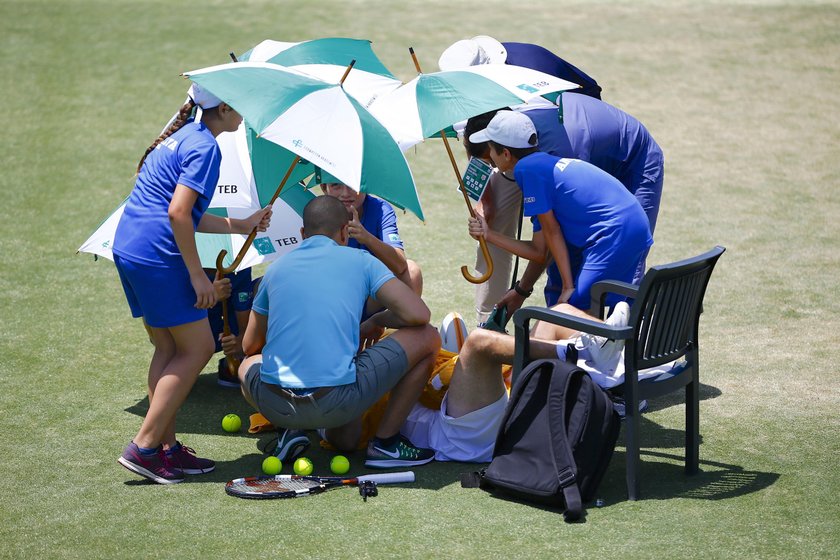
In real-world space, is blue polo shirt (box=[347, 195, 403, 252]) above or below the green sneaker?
above

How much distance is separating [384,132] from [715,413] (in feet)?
7.73

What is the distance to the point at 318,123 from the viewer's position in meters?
4.74

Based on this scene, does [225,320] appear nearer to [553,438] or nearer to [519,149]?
[519,149]

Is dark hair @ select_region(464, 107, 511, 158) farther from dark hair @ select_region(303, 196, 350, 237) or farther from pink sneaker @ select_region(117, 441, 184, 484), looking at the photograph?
pink sneaker @ select_region(117, 441, 184, 484)

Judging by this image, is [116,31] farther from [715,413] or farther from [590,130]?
[715,413]

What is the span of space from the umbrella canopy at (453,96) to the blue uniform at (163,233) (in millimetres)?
1060

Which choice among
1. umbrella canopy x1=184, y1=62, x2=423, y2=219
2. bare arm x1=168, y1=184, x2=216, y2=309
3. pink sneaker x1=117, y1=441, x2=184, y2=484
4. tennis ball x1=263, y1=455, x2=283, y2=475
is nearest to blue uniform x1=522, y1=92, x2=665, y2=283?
umbrella canopy x1=184, y1=62, x2=423, y2=219

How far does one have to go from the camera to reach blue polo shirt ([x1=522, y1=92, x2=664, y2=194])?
592cm

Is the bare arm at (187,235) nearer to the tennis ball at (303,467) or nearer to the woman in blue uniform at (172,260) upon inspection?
the woman in blue uniform at (172,260)

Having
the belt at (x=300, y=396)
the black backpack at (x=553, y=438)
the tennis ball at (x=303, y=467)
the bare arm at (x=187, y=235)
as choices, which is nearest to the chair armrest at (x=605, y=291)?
the black backpack at (x=553, y=438)

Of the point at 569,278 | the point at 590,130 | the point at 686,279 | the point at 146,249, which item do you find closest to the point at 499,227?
the point at 590,130

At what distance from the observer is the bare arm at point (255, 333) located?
4863mm

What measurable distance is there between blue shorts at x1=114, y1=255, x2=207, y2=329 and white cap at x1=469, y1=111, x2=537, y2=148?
1.70 metres

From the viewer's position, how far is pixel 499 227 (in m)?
6.55
